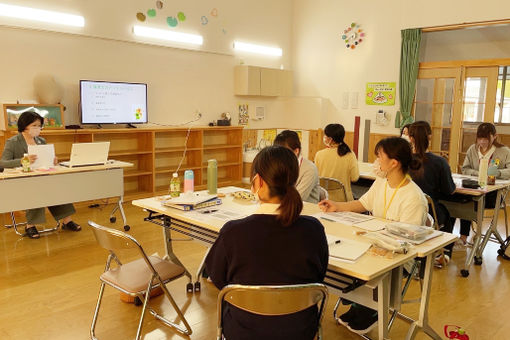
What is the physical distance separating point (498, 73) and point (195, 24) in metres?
4.66

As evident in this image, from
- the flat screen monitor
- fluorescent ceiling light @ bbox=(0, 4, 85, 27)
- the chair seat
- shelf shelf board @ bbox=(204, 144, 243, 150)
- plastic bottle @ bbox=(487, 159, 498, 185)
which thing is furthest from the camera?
shelf shelf board @ bbox=(204, 144, 243, 150)

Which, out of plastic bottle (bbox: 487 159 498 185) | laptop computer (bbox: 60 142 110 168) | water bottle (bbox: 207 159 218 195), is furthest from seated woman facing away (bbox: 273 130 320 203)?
laptop computer (bbox: 60 142 110 168)

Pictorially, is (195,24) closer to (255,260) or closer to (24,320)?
(24,320)

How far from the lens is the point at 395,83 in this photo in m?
7.07

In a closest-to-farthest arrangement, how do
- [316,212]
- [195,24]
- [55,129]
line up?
[316,212] → [55,129] → [195,24]

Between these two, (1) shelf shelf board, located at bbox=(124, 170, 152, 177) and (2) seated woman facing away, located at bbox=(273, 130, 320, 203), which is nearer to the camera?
(2) seated woman facing away, located at bbox=(273, 130, 320, 203)

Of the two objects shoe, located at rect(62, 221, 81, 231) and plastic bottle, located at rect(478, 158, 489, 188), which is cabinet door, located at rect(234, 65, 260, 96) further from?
plastic bottle, located at rect(478, 158, 489, 188)

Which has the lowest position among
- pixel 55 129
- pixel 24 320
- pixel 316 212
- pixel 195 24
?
pixel 24 320

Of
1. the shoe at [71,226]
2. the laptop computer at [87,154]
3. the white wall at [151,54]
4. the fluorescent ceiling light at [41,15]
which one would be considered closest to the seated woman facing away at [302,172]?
the laptop computer at [87,154]

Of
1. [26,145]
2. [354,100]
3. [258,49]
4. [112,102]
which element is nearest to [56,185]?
[26,145]

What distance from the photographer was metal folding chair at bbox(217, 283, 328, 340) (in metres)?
1.53

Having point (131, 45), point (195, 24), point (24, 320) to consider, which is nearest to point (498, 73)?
point (195, 24)

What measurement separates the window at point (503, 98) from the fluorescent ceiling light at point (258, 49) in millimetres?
3788

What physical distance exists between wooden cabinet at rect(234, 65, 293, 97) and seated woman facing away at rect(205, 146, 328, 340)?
6011 millimetres
